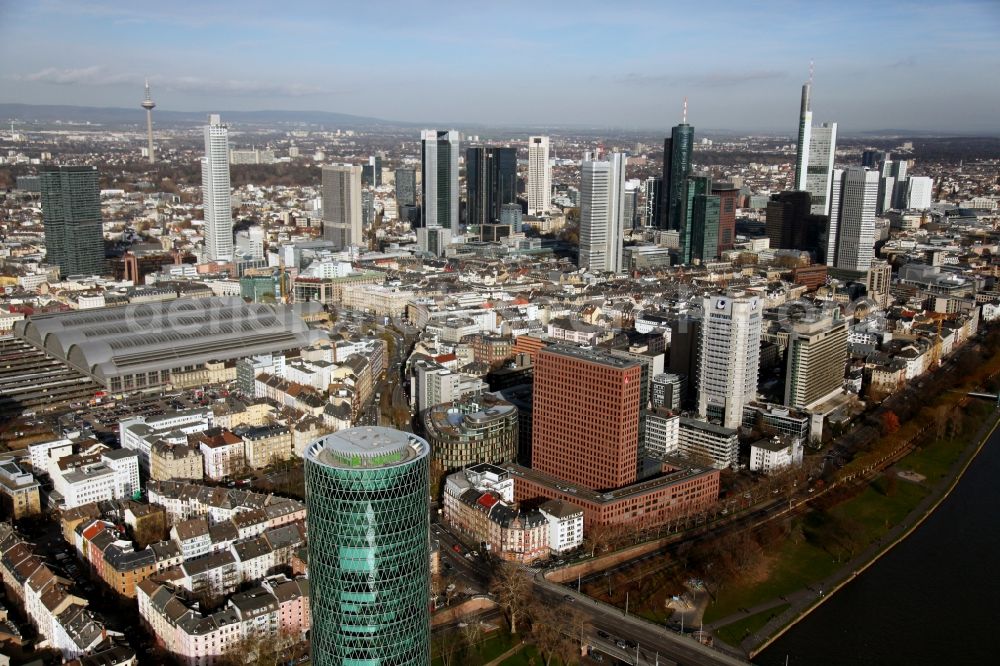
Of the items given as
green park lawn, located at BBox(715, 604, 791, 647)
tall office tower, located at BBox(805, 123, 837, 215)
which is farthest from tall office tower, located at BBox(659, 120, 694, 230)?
green park lawn, located at BBox(715, 604, 791, 647)

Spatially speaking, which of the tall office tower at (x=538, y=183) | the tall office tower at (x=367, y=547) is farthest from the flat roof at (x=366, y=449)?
the tall office tower at (x=538, y=183)

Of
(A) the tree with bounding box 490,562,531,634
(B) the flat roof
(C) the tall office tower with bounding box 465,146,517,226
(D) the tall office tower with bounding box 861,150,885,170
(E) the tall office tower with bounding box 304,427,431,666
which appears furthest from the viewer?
(D) the tall office tower with bounding box 861,150,885,170

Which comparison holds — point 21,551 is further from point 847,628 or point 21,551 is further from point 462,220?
point 462,220

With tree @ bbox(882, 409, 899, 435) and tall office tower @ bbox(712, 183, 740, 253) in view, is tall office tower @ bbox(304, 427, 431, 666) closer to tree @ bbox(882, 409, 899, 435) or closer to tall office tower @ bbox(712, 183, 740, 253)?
tree @ bbox(882, 409, 899, 435)

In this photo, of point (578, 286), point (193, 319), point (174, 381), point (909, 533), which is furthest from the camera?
point (578, 286)

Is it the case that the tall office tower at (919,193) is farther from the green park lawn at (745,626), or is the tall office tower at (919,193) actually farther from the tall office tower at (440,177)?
the green park lawn at (745,626)

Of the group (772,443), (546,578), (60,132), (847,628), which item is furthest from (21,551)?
(60,132)

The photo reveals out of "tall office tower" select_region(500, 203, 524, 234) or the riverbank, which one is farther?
"tall office tower" select_region(500, 203, 524, 234)

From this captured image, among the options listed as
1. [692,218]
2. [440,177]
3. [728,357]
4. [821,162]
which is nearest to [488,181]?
[440,177]
